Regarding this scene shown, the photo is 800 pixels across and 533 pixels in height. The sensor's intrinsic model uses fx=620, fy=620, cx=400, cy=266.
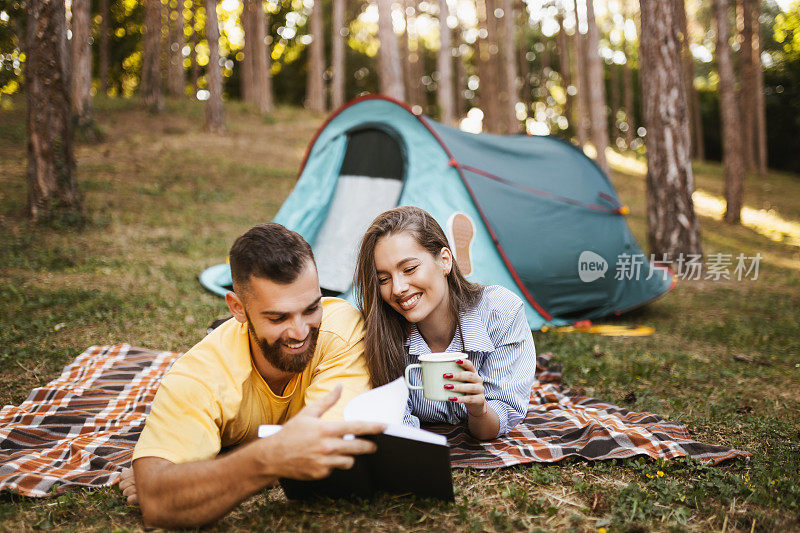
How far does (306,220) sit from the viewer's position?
5402 mm

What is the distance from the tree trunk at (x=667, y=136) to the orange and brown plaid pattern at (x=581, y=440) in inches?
172

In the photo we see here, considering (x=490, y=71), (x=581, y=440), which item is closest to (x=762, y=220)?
(x=490, y=71)

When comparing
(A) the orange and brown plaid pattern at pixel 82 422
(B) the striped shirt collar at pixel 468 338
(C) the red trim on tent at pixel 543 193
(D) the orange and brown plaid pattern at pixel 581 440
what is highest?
(C) the red trim on tent at pixel 543 193

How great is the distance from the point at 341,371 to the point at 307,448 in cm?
53

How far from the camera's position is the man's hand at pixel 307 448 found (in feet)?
5.50

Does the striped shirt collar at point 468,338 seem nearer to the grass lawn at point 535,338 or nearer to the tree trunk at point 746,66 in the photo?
the grass lawn at point 535,338

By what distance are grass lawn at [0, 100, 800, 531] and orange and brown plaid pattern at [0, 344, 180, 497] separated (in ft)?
0.51

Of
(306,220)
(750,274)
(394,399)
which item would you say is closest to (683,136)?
(750,274)

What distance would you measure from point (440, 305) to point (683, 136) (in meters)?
5.37

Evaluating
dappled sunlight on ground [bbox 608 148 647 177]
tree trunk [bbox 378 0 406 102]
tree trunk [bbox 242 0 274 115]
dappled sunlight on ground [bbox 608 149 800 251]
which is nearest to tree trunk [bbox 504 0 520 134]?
dappled sunlight on ground [bbox 608 148 647 177]

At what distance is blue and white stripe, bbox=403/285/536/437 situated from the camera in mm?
2576

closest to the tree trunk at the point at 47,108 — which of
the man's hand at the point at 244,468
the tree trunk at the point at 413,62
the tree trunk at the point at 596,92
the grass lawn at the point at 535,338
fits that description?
the grass lawn at the point at 535,338

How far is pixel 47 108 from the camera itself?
251 inches

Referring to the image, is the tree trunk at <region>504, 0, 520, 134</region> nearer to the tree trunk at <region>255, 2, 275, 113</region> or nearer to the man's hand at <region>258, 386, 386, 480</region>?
the tree trunk at <region>255, 2, 275, 113</region>
